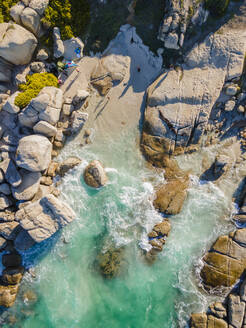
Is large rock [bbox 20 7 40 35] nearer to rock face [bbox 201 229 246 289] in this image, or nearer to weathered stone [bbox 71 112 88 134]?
weathered stone [bbox 71 112 88 134]

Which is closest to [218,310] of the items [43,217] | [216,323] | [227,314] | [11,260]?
[227,314]

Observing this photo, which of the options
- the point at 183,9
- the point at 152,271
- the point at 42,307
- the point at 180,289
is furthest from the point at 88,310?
the point at 183,9

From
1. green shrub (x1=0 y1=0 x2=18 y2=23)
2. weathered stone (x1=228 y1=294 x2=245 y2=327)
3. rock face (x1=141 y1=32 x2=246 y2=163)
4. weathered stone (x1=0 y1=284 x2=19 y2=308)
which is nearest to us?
green shrub (x1=0 y1=0 x2=18 y2=23)

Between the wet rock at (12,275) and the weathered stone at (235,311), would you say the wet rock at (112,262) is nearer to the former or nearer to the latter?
the wet rock at (12,275)

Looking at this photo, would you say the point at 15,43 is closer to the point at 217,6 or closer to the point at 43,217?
the point at 43,217

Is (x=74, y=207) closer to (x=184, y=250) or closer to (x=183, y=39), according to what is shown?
(x=184, y=250)

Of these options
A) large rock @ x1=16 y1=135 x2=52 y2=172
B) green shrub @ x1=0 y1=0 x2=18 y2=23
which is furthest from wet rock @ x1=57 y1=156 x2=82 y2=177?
green shrub @ x1=0 y1=0 x2=18 y2=23
